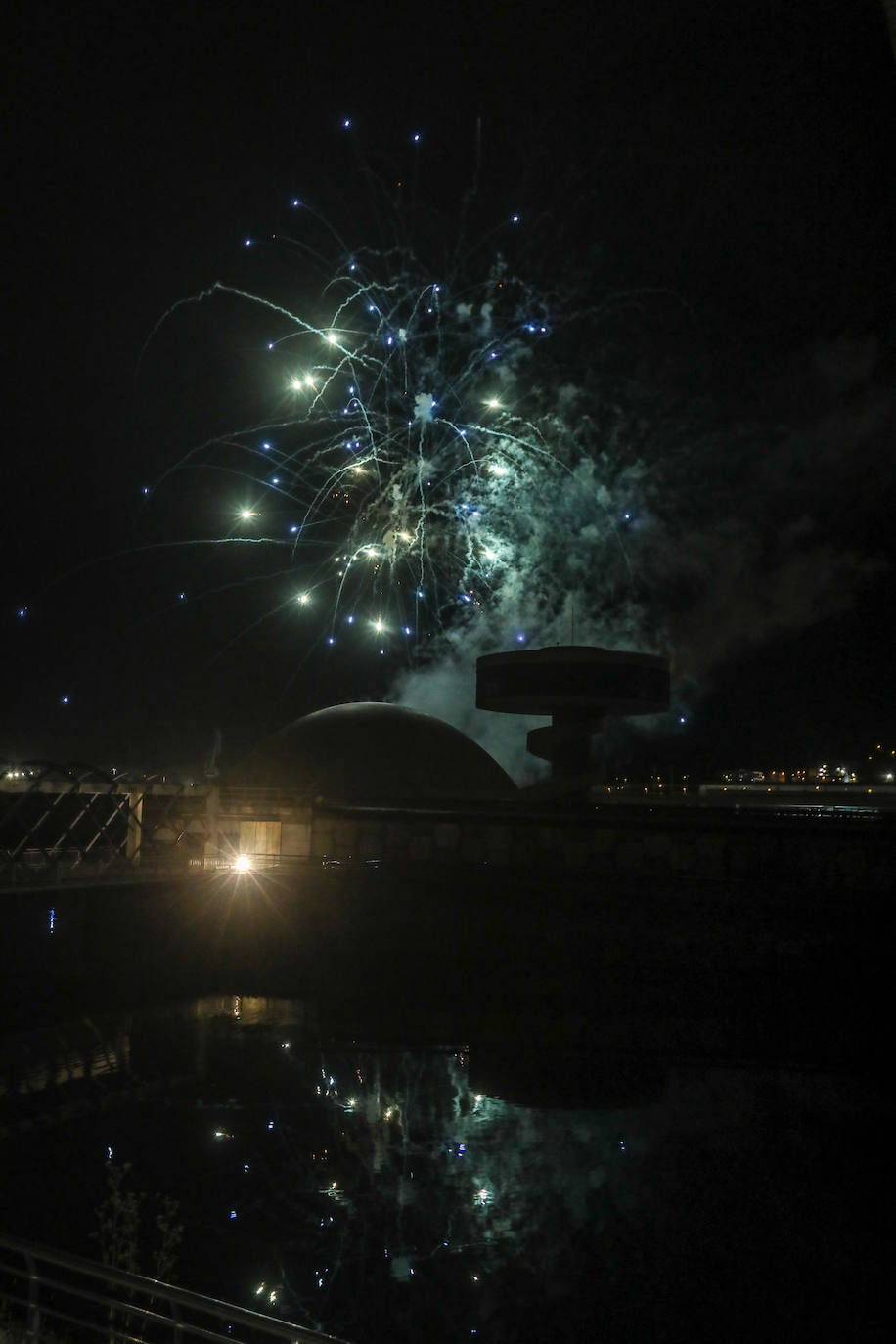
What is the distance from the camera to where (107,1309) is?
13.8 metres

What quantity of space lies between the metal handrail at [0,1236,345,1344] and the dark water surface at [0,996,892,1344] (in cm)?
45

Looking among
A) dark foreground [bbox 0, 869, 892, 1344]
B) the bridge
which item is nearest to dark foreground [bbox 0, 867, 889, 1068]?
dark foreground [bbox 0, 869, 892, 1344]

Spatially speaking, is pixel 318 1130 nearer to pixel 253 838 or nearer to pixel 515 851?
pixel 515 851

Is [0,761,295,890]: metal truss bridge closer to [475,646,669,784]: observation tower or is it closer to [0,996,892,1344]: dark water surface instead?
[0,996,892,1344]: dark water surface

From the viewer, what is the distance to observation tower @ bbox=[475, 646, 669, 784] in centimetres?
6000

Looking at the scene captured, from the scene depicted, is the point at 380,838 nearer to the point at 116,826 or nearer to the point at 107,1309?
the point at 116,826

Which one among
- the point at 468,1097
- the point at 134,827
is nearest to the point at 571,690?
the point at 134,827

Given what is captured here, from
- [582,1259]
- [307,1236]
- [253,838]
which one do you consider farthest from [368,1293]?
[253,838]

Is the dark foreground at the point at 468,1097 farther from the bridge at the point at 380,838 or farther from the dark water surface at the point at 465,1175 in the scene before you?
the bridge at the point at 380,838

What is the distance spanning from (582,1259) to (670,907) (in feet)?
53.7

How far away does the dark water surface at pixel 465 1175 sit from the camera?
1377 centimetres

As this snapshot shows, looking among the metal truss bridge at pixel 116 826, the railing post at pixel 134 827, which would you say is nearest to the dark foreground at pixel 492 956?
the metal truss bridge at pixel 116 826

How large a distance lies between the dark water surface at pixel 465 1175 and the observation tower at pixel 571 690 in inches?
1388

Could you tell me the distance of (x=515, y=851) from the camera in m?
33.6
